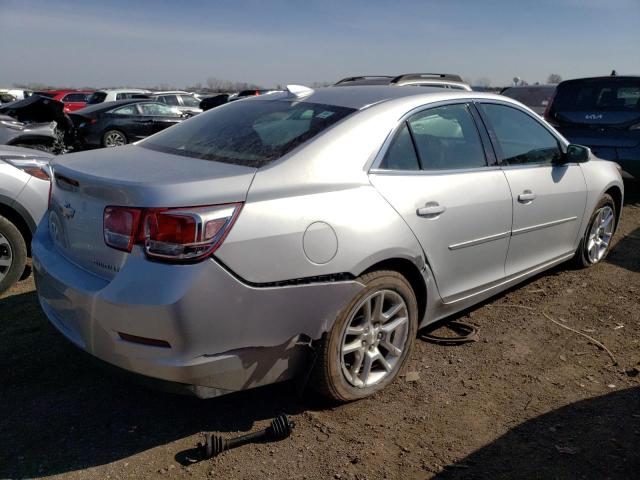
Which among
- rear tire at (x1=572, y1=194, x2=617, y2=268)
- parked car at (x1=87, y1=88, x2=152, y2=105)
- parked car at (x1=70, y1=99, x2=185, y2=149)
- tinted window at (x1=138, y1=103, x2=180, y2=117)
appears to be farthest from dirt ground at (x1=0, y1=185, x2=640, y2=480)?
parked car at (x1=87, y1=88, x2=152, y2=105)

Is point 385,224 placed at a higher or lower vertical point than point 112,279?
higher

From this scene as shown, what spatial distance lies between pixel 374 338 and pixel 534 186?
1.73 meters

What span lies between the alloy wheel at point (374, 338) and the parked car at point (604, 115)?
5.33 m

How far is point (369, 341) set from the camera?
9.58ft

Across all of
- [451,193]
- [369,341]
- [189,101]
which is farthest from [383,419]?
[189,101]

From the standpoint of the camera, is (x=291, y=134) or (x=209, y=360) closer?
(x=209, y=360)

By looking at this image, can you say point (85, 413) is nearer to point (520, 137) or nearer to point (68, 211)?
point (68, 211)

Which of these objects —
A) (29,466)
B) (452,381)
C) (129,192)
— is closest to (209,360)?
(129,192)

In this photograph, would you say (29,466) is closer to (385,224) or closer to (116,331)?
(116,331)

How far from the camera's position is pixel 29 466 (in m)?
2.45

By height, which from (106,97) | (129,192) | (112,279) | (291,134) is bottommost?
(106,97)

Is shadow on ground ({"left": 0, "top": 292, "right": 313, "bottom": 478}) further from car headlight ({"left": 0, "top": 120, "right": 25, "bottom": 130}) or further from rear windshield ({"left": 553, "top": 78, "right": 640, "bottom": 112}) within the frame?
rear windshield ({"left": 553, "top": 78, "right": 640, "bottom": 112})

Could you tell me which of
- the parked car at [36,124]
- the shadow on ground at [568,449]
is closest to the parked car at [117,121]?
the parked car at [36,124]

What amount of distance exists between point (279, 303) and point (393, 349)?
891 millimetres
